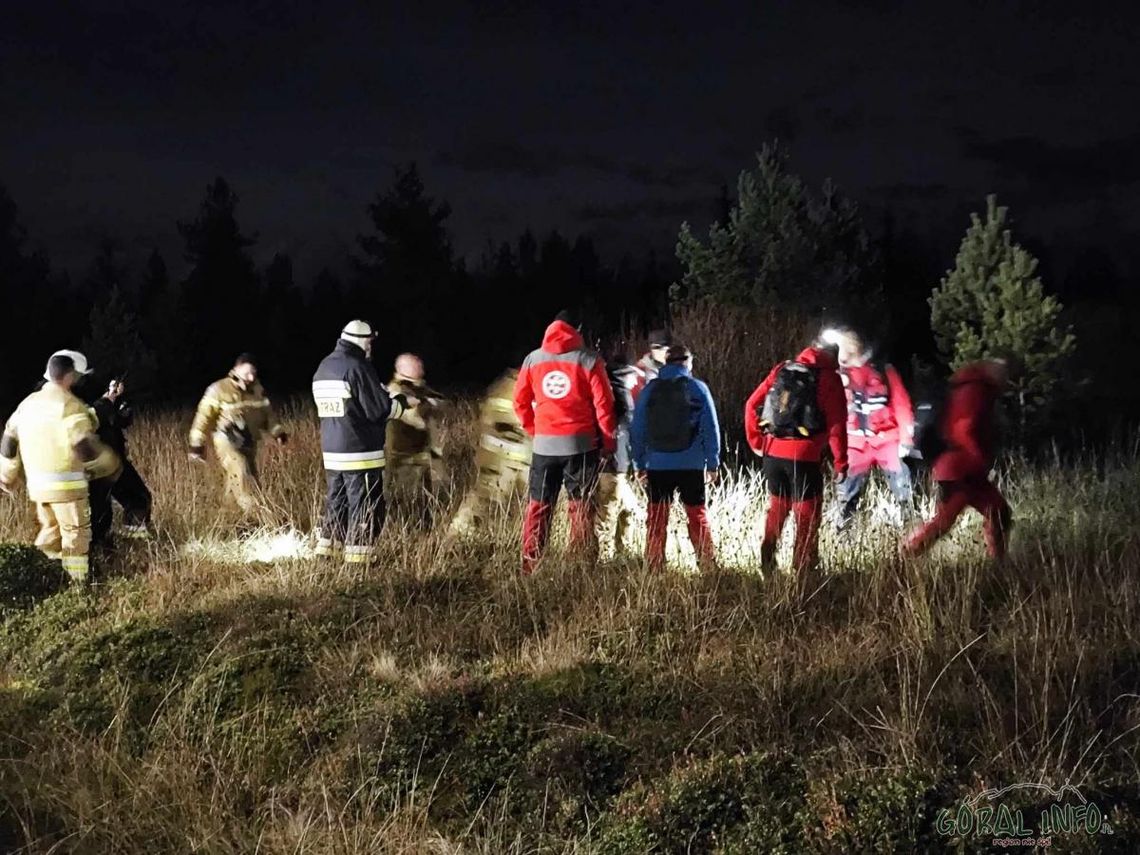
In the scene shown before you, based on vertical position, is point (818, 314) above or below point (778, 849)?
above

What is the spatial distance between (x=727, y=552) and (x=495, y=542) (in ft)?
5.28

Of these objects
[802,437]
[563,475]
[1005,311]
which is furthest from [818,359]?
[1005,311]

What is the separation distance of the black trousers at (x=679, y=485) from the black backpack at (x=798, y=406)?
1.93ft

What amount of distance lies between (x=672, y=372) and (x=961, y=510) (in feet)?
6.35

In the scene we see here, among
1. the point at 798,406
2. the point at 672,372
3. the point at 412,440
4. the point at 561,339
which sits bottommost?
the point at 412,440

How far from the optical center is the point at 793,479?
5996mm

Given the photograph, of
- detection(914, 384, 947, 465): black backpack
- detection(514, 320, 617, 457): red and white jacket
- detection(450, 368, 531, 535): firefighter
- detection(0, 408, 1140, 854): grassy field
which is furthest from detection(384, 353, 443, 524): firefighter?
detection(914, 384, 947, 465): black backpack

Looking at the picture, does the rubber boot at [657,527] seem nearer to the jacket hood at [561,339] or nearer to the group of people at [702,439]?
the group of people at [702,439]

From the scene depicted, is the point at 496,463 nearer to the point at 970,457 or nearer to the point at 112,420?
the point at 112,420

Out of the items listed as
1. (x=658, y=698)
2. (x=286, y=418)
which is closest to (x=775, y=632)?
(x=658, y=698)

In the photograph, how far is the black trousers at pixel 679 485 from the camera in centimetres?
620

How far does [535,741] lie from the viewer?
4.14 meters

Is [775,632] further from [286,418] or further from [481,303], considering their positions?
[481,303]

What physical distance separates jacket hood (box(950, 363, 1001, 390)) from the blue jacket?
4.84 feet
